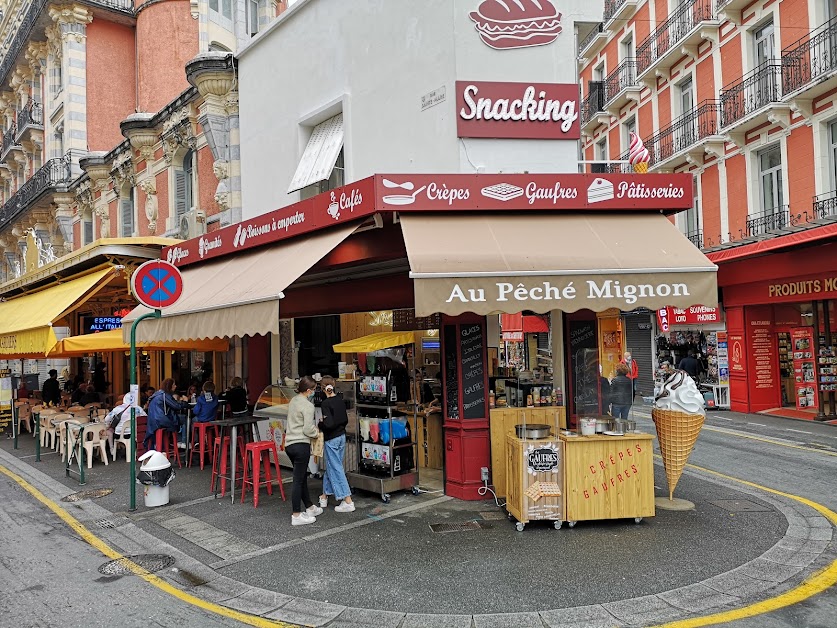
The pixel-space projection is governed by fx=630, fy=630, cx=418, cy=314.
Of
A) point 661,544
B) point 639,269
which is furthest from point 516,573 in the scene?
point 639,269

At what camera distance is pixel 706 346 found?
65.7 feet

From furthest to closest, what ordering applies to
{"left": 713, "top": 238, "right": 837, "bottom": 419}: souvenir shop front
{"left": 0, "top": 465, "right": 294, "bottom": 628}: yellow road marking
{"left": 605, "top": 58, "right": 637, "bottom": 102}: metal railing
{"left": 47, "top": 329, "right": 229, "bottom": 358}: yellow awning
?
{"left": 605, "top": 58, "right": 637, "bottom": 102}: metal railing < {"left": 713, "top": 238, "right": 837, "bottom": 419}: souvenir shop front < {"left": 47, "top": 329, "right": 229, "bottom": 358}: yellow awning < {"left": 0, "top": 465, "right": 294, "bottom": 628}: yellow road marking

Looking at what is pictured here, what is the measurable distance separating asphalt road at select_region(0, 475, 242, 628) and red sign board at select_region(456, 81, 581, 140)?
6.52 metres

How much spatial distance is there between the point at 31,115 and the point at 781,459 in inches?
1321

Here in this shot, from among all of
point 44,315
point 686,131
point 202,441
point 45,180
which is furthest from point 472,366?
point 45,180

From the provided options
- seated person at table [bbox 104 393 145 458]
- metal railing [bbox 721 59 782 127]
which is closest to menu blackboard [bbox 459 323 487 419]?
seated person at table [bbox 104 393 145 458]

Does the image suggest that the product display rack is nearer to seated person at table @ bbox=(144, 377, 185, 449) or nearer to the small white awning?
seated person at table @ bbox=(144, 377, 185, 449)

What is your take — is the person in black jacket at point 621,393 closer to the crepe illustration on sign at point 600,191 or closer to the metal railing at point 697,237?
the crepe illustration on sign at point 600,191

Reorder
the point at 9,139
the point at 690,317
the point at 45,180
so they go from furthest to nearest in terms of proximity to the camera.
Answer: the point at 9,139 → the point at 45,180 → the point at 690,317

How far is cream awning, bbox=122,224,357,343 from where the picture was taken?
24.7 ft

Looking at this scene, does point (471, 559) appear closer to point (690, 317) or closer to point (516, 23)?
point (516, 23)

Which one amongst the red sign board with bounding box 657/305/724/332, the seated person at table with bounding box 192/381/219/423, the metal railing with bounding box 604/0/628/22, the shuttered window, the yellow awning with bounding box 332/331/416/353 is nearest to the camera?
the yellow awning with bounding box 332/331/416/353

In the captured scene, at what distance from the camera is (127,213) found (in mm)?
21188

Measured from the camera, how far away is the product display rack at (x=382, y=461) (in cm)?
845
